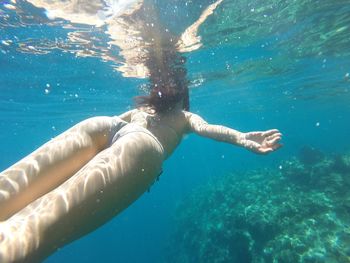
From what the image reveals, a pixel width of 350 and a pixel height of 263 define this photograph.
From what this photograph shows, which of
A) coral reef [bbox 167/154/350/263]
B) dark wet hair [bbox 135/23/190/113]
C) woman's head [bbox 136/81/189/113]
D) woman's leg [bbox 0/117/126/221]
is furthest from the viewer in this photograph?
coral reef [bbox 167/154/350/263]

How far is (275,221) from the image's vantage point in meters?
13.9

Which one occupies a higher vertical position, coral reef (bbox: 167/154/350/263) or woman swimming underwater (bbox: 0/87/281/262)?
woman swimming underwater (bbox: 0/87/281/262)

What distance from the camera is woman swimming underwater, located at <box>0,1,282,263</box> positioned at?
10.0 feet

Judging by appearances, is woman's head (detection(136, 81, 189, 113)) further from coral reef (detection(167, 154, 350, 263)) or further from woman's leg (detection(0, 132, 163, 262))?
coral reef (detection(167, 154, 350, 263))

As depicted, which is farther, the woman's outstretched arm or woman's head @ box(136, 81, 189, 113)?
woman's head @ box(136, 81, 189, 113)

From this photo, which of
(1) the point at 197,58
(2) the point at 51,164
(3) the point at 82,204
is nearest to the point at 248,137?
(3) the point at 82,204

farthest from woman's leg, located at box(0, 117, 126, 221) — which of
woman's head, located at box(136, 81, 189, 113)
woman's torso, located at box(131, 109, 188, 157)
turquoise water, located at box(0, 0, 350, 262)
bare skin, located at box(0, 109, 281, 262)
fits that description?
turquoise water, located at box(0, 0, 350, 262)

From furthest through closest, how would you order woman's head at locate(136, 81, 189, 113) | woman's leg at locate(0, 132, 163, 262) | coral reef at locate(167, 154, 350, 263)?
coral reef at locate(167, 154, 350, 263), woman's head at locate(136, 81, 189, 113), woman's leg at locate(0, 132, 163, 262)

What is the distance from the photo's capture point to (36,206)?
11.0 ft

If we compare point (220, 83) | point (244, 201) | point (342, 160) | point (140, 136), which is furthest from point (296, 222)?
point (220, 83)

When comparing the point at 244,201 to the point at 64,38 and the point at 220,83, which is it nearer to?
the point at 64,38

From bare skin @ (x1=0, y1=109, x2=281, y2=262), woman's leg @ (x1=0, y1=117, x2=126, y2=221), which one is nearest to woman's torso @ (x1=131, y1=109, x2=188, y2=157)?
bare skin @ (x1=0, y1=109, x2=281, y2=262)

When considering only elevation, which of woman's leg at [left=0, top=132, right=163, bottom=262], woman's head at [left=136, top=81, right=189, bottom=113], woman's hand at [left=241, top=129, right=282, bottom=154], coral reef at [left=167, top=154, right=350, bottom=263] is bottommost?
coral reef at [left=167, top=154, right=350, bottom=263]

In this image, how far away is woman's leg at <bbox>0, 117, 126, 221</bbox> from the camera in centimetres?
383
